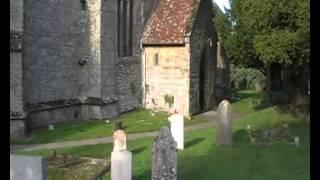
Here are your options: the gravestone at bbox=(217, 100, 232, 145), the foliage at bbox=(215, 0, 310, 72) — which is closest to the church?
A: the foliage at bbox=(215, 0, 310, 72)

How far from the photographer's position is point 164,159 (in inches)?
355

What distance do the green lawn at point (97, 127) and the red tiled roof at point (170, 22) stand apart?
4.02m

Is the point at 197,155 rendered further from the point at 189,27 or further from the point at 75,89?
the point at 189,27

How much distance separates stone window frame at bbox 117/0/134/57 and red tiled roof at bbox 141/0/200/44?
94 centimetres

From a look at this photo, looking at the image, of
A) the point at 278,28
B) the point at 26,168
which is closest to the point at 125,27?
the point at 278,28

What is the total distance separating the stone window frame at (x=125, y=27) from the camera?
24.3 meters

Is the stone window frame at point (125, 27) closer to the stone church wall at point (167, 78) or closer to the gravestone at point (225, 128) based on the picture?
the stone church wall at point (167, 78)

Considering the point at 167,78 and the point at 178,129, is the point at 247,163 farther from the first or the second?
the point at 167,78

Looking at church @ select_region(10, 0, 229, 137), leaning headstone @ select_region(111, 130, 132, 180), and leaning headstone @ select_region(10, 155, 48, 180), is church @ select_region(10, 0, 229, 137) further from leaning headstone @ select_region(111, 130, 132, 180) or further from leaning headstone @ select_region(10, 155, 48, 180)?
leaning headstone @ select_region(10, 155, 48, 180)

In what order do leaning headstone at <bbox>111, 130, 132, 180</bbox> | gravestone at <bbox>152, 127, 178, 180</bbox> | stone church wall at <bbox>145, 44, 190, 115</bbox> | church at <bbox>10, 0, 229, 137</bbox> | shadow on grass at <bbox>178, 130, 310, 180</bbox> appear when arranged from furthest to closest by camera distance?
stone church wall at <bbox>145, 44, 190, 115</bbox> → church at <bbox>10, 0, 229, 137</bbox> → shadow on grass at <bbox>178, 130, 310, 180</bbox> → leaning headstone at <bbox>111, 130, 132, 180</bbox> → gravestone at <bbox>152, 127, 178, 180</bbox>

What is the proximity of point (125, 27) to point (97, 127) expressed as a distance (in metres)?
7.30

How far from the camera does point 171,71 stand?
967 inches

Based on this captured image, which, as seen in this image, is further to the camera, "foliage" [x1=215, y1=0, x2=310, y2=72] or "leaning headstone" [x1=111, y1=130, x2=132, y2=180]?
"foliage" [x1=215, y1=0, x2=310, y2=72]

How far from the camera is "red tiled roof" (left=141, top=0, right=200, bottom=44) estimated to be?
24438 mm
